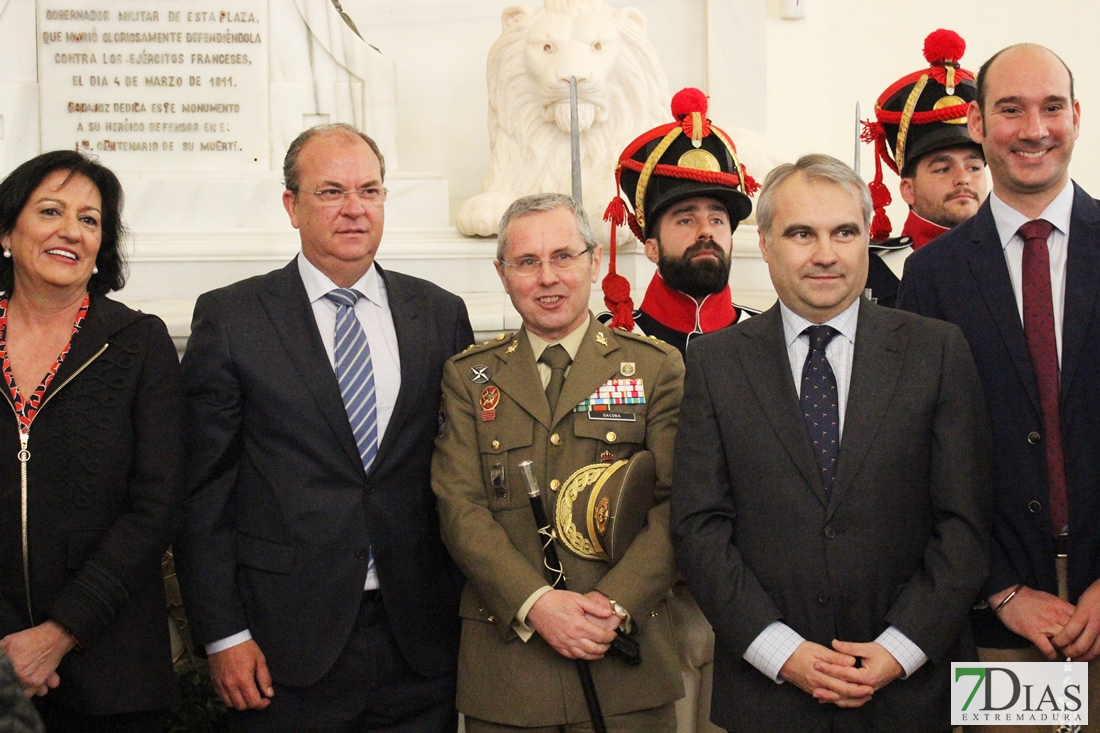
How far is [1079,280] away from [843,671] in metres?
0.90

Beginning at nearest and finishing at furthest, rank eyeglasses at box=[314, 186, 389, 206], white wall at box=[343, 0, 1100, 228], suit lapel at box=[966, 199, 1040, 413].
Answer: suit lapel at box=[966, 199, 1040, 413], eyeglasses at box=[314, 186, 389, 206], white wall at box=[343, 0, 1100, 228]

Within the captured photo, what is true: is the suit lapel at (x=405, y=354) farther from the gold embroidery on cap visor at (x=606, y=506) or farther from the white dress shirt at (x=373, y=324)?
the gold embroidery on cap visor at (x=606, y=506)

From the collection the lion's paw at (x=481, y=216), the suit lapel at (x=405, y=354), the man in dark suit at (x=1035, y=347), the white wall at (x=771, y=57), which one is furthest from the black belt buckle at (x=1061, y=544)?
the white wall at (x=771, y=57)

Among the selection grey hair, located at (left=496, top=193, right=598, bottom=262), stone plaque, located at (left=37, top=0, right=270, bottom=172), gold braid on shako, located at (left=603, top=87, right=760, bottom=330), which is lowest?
grey hair, located at (left=496, top=193, right=598, bottom=262)

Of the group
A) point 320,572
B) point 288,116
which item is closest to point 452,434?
point 320,572

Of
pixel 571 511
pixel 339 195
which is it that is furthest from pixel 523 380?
pixel 339 195

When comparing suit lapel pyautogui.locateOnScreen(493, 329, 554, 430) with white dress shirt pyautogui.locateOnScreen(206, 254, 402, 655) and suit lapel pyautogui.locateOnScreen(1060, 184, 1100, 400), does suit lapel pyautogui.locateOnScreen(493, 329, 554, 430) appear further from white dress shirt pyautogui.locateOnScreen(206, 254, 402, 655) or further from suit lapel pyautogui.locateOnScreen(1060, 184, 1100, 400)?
suit lapel pyautogui.locateOnScreen(1060, 184, 1100, 400)

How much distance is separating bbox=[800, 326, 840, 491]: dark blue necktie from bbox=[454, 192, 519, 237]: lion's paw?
222cm

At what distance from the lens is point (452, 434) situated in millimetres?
2680

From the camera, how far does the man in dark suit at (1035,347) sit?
239cm

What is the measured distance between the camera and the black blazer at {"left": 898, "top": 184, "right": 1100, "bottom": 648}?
2391mm

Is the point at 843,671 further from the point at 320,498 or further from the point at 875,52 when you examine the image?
the point at 875,52

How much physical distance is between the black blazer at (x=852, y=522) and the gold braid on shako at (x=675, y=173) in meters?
0.87

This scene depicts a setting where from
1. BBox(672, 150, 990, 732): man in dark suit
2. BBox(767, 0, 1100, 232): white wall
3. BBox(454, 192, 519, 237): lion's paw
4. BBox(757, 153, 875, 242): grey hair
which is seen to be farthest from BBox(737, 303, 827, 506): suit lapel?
BBox(767, 0, 1100, 232): white wall
